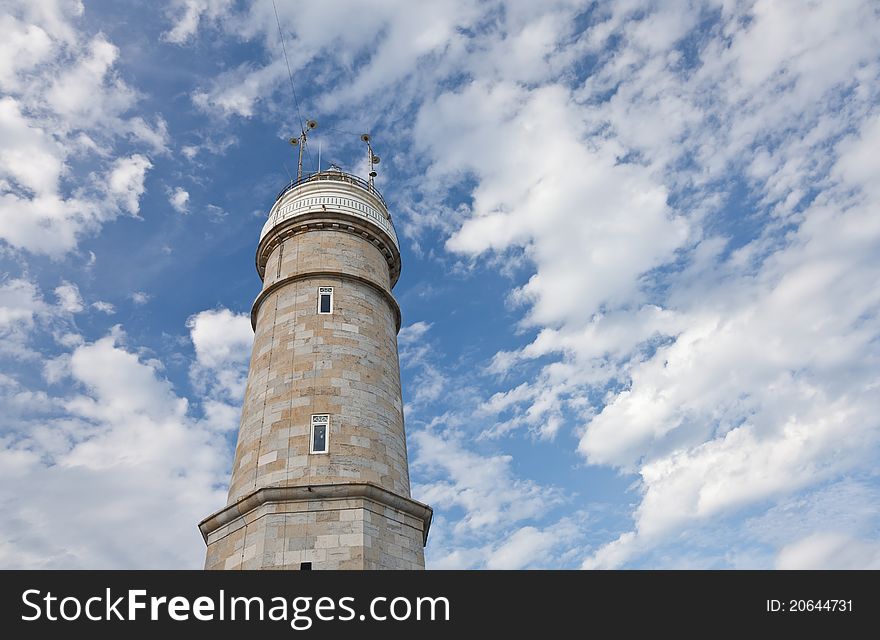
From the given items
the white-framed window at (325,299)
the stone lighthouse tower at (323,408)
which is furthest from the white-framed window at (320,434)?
the white-framed window at (325,299)

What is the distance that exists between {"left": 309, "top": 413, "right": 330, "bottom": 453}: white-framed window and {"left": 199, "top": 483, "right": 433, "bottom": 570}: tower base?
141 centimetres

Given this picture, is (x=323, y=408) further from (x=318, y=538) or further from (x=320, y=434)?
(x=318, y=538)

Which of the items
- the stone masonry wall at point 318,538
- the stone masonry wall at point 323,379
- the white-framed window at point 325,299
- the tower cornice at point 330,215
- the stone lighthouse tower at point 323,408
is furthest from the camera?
the tower cornice at point 330,215

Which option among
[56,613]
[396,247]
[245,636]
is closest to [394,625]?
[245,636]

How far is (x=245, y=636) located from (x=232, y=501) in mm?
5662

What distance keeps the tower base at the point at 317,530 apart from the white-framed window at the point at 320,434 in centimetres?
141

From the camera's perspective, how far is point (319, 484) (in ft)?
59.9

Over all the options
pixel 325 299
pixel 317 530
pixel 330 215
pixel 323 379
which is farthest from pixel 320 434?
pixel 330 215

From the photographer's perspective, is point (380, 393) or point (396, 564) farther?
point (380, 393)

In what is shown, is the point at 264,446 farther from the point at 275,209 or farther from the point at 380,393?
the point at 275,209

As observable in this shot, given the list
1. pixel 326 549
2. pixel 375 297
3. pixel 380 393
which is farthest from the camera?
pixel 375 297

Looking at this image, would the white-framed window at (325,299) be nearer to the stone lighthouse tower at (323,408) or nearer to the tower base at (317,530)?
the stone lighthouse tower at (323,408)

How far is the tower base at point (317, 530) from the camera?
17.3m

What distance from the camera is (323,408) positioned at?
65.8 feet
